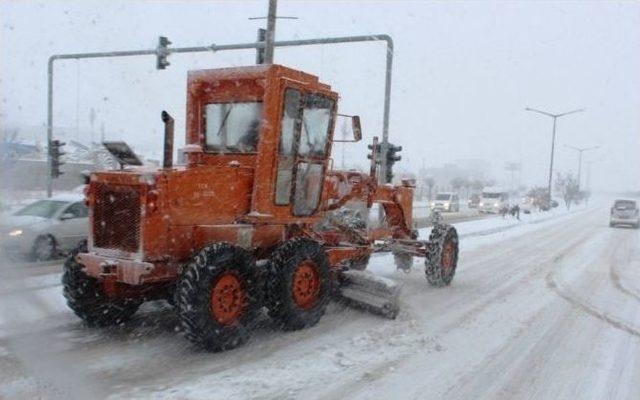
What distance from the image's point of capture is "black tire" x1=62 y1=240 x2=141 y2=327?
7.08 meters

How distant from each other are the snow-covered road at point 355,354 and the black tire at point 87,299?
0.50 feet

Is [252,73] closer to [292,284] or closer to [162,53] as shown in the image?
[292,284]

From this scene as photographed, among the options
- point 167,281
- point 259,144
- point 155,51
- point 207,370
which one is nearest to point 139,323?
point 167,281

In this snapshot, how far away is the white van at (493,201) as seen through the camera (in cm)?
5150

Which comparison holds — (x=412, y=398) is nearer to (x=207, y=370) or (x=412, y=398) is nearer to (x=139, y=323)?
(x=207, y=370)

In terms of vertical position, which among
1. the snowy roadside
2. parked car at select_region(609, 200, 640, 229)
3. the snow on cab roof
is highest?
the snow on cab roof

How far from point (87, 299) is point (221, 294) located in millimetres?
1723

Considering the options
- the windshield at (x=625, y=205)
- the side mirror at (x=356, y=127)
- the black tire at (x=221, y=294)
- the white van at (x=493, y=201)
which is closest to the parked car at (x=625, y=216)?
the windshield at (x=625, y=205)

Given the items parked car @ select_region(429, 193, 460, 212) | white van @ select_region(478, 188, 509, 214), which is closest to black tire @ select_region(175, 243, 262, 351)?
parked car @ select_region(429, 193, 460, 212)

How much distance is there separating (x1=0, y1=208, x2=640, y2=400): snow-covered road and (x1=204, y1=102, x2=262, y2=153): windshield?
2.19 meters

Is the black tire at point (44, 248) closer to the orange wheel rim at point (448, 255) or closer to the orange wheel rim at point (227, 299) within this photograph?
the orange wheel rim at point (227, 299)

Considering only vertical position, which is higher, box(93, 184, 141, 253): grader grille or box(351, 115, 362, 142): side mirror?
box(351, 115, 362, 142): side mirror

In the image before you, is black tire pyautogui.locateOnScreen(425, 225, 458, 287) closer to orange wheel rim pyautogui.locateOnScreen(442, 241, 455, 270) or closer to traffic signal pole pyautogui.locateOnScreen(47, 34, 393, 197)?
orange wheel rim pyautogui.locateOnScreen(442, 241, 455, 270)

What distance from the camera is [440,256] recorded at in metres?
10.9
